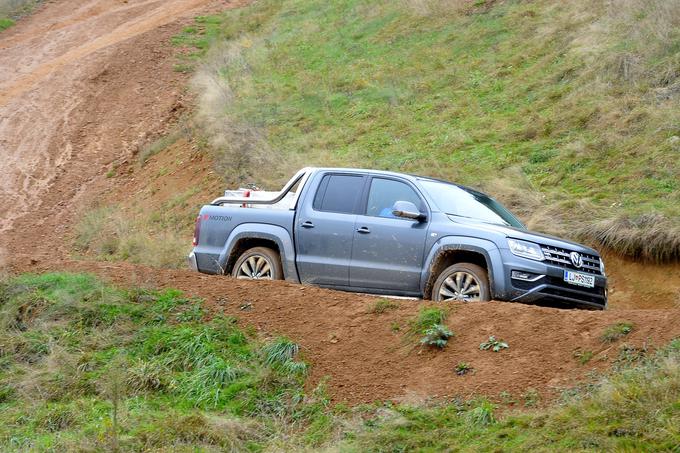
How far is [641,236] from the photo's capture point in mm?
13500

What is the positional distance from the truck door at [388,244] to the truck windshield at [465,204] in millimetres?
231

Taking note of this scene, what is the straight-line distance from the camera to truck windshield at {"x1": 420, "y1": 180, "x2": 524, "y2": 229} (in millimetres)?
10906

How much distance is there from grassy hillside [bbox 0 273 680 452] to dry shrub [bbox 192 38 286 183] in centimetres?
799

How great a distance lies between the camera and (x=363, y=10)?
30828 mm

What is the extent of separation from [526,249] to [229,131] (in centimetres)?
1286

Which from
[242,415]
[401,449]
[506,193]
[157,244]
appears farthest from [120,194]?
[401,449]

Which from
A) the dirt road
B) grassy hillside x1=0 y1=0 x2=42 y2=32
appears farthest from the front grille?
grassy hillside x1=0 y1=0 x2=42 y2=32

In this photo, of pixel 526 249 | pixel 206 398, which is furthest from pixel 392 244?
pixel 206 398

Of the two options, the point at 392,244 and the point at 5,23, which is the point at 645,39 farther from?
the point at 5,23

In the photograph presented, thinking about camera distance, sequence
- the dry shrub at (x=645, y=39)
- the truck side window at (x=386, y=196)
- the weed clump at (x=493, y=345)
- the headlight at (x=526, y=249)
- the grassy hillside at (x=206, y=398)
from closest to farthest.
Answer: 1. the grassy hillside at (x=206, y=398)
2. the weed clump at (x=493, y=345)
3. the headlight at (x=526, y=249)
4. the truck side window at (x=386, y=196)
5. the dry shrub at (x=645, y=39)

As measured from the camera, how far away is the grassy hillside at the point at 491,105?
605 inches

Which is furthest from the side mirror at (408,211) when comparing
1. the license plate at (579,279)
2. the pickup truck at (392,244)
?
the license plate at (579,279)

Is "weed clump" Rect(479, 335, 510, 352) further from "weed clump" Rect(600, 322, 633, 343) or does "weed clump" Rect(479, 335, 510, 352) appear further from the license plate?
the license plate

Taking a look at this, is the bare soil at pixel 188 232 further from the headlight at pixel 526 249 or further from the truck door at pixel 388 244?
the headlight at pixel 526 249
